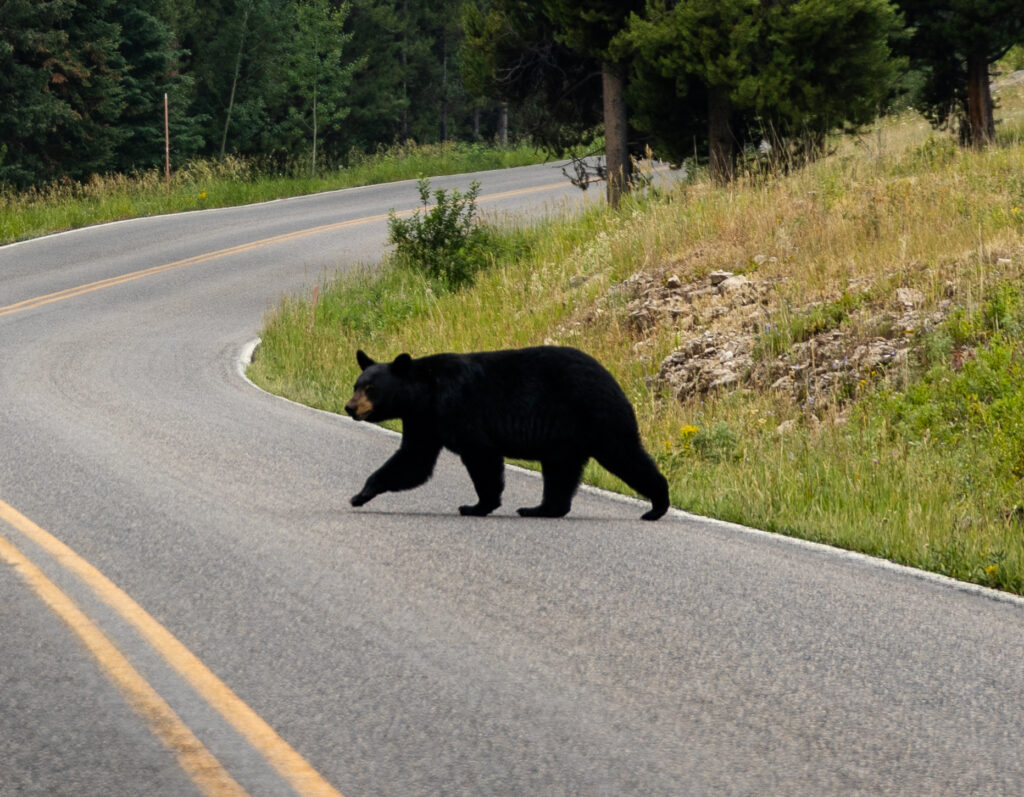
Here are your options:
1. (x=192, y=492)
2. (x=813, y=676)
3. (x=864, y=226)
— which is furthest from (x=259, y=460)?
(x=864, y=226)

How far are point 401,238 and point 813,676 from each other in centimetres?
1456

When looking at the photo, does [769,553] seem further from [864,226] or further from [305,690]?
[864,226]

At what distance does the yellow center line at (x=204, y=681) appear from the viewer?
13.5ft

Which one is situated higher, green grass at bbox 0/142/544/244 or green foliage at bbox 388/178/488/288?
green grass at bbox 0/142/544/244

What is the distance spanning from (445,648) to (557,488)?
2667 millimetres

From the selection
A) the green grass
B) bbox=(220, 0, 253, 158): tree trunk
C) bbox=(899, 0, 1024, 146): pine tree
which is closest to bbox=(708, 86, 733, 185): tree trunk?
bbox=(899, 0, 1024, 146): pine tree

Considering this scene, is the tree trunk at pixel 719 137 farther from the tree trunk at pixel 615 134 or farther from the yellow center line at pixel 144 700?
the yellow center line at pixel 144 700

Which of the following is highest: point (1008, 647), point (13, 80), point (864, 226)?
point (13, 80)

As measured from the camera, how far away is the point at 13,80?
32.9 m

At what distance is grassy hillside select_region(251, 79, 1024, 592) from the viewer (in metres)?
8.28

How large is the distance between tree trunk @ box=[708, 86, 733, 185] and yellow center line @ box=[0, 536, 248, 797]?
42.7 feet

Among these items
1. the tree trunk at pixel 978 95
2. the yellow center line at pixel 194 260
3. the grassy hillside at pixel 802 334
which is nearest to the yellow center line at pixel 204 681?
the grassy hillside at pixel 802 334

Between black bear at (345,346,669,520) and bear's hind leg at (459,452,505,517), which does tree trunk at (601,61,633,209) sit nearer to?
bear's hind leg at (459,452,505,517)

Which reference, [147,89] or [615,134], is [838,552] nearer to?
[615,134]
